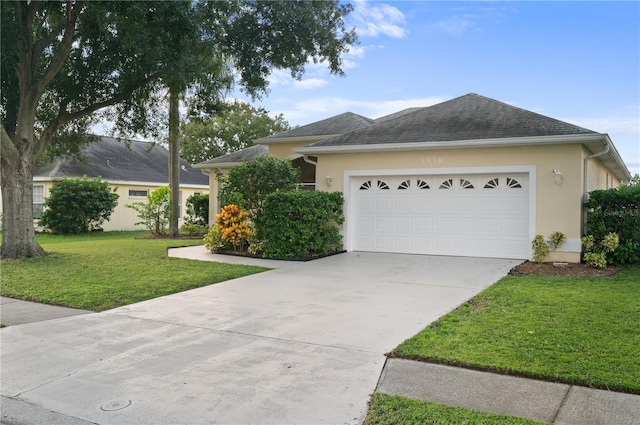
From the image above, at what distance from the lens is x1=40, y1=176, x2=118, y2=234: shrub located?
21078 millimetres

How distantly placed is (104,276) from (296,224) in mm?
4570

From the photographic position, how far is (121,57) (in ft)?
42.0

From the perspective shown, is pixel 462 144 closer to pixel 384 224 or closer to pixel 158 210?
pixel 384 224

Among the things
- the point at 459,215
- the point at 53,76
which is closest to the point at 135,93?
the point at 53,76

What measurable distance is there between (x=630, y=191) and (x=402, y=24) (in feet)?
24.2

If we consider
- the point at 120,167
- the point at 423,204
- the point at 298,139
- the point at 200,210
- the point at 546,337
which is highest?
the point at 298,139

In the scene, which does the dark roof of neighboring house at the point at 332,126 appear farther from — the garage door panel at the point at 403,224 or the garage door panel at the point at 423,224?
the garage door panel at the point at 423,224

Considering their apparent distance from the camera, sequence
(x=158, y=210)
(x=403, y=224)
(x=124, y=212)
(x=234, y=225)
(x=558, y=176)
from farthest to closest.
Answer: (x=124, y=212), (x=158, y=210), (x=234, y=225), (x=403, y=224), (x=558, y=176)

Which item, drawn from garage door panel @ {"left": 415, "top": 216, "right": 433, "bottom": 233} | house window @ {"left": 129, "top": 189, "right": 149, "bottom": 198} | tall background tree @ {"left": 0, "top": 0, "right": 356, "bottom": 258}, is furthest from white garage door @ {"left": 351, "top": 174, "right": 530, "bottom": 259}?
house window @ {"left": 129, "top": 189, "right": 149, "bottom": 198}

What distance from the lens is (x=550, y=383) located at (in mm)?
3916

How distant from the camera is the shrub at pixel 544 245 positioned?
1091cm

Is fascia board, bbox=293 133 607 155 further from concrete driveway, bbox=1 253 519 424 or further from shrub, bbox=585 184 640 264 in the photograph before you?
concrete driveway, bbox=1 253 519 424

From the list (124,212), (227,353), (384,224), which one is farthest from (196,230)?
(227,353)

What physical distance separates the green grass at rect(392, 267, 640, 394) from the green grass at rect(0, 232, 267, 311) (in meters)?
4.87
